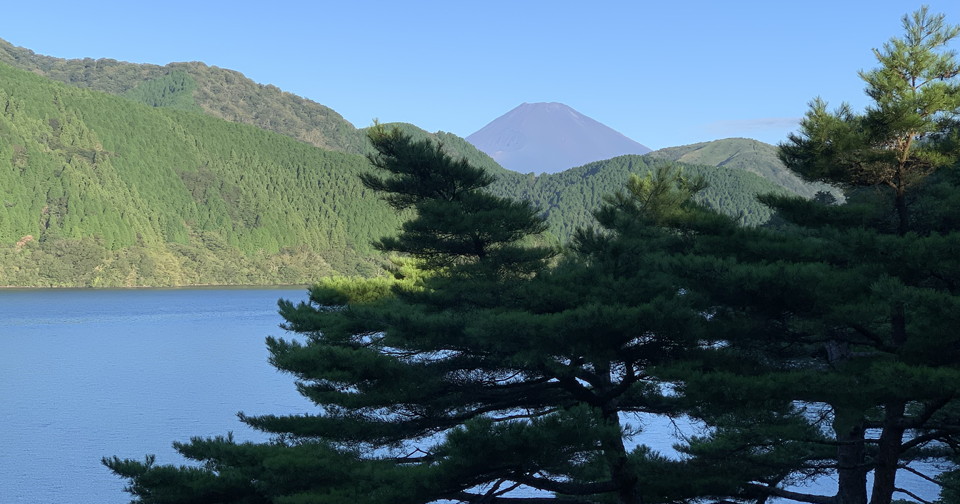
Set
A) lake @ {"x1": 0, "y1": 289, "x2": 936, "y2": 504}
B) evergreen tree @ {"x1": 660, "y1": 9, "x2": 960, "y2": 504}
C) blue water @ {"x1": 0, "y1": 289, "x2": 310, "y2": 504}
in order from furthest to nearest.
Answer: blue water @ {"x1": 0, "y1": 289, "x2": 310, "y2": 504}
lake @ {"x1": 0, "y1": 289, "x2": 936, "y2": 504}
evergreen tree @ {"x1": 660, "y1": 9, "x2": 960, "y2": 504}

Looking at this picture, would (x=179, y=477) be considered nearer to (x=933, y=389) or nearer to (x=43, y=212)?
(x=933, y=389)

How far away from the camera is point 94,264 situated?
575 feet

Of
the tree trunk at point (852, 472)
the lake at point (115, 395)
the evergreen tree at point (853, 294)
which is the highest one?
the evergreen tree at point (853, 294)

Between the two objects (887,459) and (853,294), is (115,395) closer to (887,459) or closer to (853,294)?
(887,459)

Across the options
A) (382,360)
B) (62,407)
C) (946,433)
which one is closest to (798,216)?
(946,433)

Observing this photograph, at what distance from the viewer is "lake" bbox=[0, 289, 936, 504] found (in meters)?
29.1

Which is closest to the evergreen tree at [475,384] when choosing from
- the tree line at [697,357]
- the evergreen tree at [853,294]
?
the tree line at [697,357]

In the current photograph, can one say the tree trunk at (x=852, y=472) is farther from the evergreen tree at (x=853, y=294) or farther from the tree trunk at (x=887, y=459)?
the tree trunk at (x=887, y=459)

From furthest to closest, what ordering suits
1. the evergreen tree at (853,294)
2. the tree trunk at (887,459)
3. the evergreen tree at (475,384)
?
1. the evergreen tree at (475,384)
2. the tree trunk at (887,459)
3. the evergreen tree at (853,294)

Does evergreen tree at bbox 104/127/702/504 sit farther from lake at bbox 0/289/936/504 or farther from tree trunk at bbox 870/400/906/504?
lake at bbox 0/289/936/504

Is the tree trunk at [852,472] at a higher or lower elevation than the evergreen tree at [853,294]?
lower

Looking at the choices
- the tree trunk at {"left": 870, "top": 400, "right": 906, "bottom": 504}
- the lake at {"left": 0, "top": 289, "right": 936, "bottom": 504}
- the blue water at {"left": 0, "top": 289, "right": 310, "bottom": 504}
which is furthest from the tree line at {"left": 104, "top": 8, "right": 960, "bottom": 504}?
the blue water at {"left": 0, "top": 289, "right": 310, "bottom": 504}

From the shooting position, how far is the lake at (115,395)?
2912 cm

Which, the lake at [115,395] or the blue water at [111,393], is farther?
the blue water at [111,393]
